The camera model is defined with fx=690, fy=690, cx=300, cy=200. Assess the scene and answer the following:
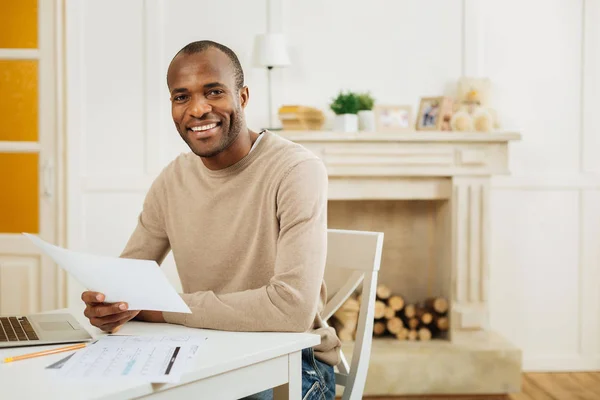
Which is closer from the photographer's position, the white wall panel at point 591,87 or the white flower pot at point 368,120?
the white flower pot at point 368,120

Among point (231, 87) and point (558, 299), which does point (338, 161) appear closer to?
point (558, 299)

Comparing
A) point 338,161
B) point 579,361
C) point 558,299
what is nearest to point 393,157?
point 338,161

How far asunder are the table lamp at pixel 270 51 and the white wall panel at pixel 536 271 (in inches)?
51.6

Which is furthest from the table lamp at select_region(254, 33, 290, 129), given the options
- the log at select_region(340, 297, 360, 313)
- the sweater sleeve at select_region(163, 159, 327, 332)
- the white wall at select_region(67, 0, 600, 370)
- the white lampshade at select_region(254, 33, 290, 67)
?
the sweater sleeve at select_region(163, 159, 327, 332)

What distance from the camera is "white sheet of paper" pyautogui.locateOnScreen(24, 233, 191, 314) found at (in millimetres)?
1167

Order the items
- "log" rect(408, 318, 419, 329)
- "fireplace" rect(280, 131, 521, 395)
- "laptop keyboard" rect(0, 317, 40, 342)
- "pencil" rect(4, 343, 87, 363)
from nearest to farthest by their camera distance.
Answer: "pencil" rect(4, 343, 87, 363), "laptop keyboard" rect(0, 317, 40, 342), "fireplace" rect(280, 131, 521, 395), "log" rect(408, 318, 419, 329)

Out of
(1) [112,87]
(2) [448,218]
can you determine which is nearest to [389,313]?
(2) [448,218]

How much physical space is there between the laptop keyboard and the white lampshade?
7.26 ft

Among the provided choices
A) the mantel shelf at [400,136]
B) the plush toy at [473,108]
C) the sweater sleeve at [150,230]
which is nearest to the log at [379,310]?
the mantel shelf at [400,136]

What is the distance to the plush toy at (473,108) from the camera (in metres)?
3.32

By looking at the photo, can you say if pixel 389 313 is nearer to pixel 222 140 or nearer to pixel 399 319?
pixel 399 319

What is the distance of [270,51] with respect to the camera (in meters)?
3.35

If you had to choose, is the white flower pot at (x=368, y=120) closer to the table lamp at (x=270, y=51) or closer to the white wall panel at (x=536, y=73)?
the table lamp at (x=270, y=51)

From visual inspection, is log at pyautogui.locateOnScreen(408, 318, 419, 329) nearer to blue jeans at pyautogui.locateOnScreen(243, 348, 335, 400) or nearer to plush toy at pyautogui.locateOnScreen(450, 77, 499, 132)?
plush toy at pyautogui.locateOnScreen(450, 77, 499, 132)
